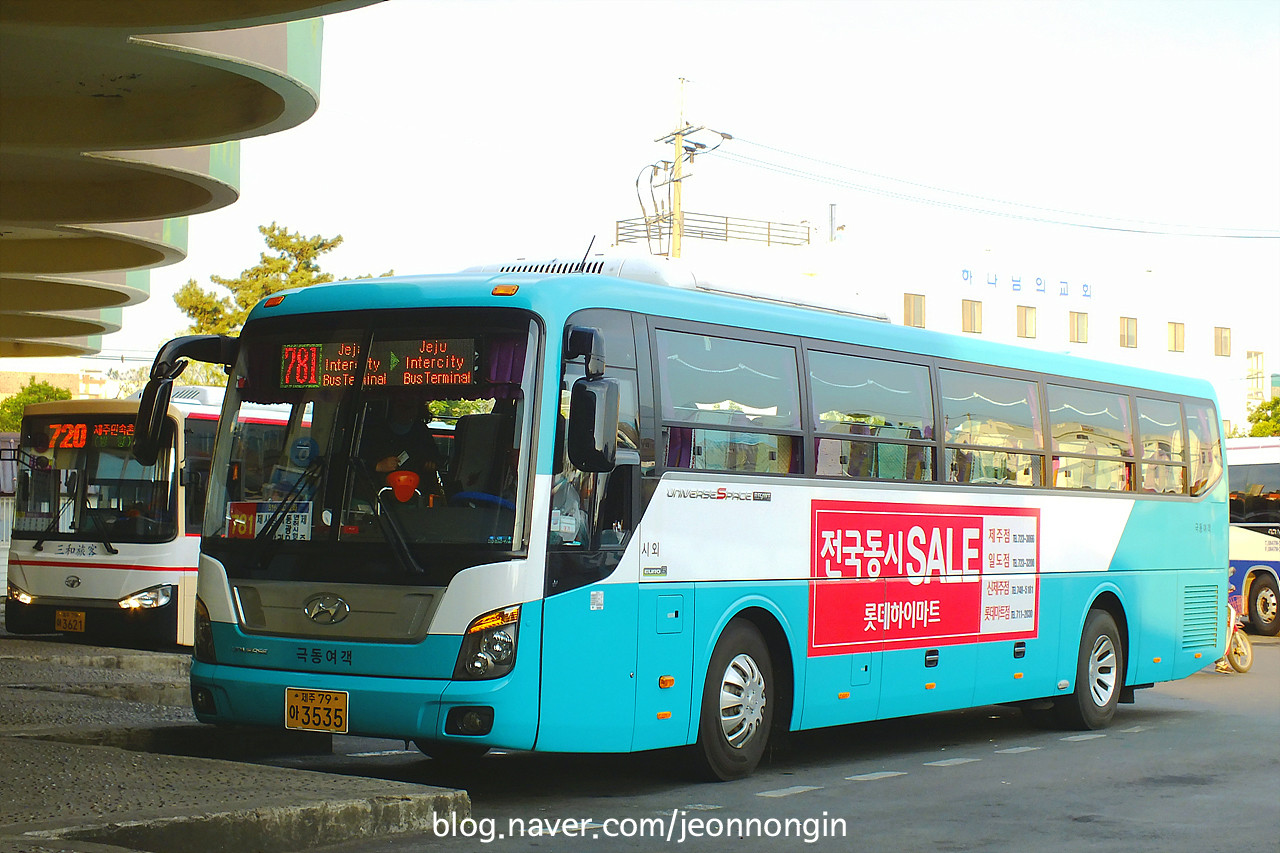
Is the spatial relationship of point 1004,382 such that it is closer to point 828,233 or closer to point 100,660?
point 100,660

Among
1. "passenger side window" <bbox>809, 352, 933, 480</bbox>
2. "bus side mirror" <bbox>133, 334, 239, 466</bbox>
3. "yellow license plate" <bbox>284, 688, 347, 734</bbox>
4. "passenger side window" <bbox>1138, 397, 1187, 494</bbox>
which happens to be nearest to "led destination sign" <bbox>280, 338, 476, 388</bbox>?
"bus side mirror" <bbox>133, 334, 239, 466</bbox>

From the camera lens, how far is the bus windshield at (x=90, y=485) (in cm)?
1708

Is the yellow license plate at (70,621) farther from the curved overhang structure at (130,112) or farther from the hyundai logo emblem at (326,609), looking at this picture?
the hyundai logo emblem at (326,609)

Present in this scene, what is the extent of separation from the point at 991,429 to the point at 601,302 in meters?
4.47

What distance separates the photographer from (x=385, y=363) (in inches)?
345

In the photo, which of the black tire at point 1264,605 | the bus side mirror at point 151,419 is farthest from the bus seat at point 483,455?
the black tire at point 1264,605

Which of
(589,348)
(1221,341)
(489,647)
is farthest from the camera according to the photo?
(1221,341)

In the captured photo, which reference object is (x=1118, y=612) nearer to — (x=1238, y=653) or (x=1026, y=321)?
(x=1238, y=653)

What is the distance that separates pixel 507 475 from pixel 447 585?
0.68 metres

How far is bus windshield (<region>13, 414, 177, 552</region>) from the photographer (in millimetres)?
17078

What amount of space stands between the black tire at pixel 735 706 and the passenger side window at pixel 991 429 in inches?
104

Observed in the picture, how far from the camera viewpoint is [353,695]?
8344 millimetres

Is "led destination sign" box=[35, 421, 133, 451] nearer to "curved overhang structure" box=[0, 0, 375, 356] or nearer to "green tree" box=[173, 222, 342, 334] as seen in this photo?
"curved overhang structure" box=[0, 0, 375, 356]

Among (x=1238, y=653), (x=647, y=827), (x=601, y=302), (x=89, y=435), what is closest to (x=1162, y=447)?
(x=1238, y=653)
